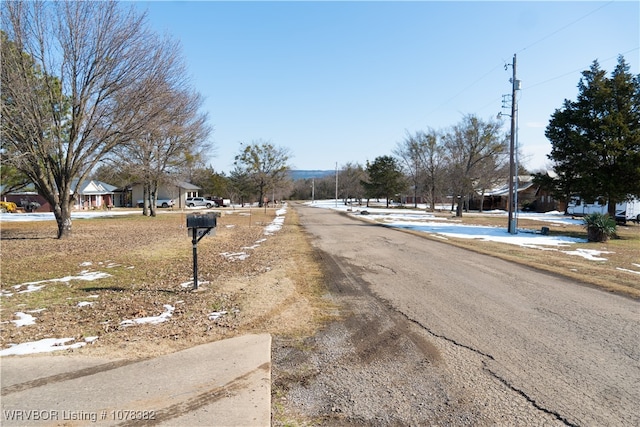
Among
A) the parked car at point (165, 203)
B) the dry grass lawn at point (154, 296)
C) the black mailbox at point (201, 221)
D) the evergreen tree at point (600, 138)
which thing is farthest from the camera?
the parked car at point (165, 203)

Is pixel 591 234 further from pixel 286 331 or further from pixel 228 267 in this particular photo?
pixel 286 331

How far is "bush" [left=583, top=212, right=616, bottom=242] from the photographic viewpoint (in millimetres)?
16953

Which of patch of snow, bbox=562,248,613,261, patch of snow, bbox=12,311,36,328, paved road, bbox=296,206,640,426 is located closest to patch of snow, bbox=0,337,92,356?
patch of snow, bbox=12,311,36,328

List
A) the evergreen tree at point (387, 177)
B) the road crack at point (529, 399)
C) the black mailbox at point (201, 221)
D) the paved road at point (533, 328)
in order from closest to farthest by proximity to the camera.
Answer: the road crack at point (529, 399), the paved road at point (533, 328), the black mailbox at point (201, 221), the evergreen tree at point (387, 177)

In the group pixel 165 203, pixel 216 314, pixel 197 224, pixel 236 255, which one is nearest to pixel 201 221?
pixel 197 224

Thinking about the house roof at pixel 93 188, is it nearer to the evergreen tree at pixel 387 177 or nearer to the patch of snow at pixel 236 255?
the evergreen tree at pixel 387 177

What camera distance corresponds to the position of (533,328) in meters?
5.02

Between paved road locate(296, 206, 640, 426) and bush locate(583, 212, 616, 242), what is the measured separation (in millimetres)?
10124

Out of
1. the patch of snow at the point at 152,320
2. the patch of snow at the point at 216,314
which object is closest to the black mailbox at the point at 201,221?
the patch of snow at the point at 152,320

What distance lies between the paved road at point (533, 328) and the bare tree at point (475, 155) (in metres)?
32.3

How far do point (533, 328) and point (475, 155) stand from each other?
128 feet

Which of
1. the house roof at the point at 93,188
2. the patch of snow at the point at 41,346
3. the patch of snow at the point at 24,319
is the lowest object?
the patch of snow at the point at 24,319

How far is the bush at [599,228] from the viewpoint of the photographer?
1695 centimetres

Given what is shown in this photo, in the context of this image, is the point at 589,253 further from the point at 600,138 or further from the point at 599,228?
the point at 600,138
